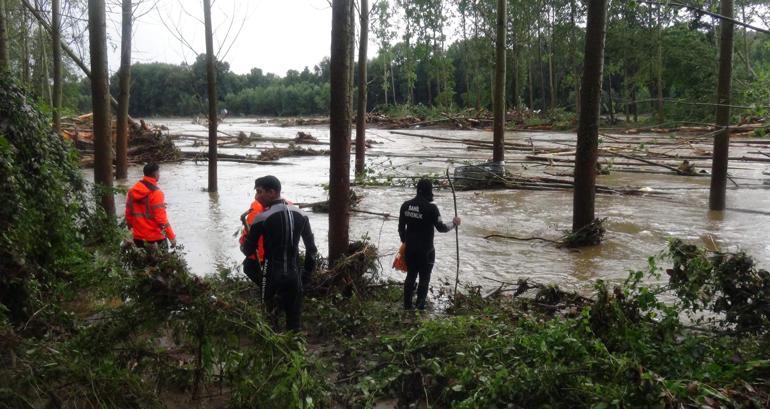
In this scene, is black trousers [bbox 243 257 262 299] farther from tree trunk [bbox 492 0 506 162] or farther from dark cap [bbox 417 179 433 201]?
tree trunk [bbox 492 0 506 162]

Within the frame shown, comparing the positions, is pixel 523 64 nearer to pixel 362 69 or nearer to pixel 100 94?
pixel 362 69

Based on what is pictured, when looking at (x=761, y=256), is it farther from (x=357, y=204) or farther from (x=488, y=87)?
(x=488, y=87)

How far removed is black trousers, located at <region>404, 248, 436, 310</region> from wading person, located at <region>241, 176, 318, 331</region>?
166 centimetres

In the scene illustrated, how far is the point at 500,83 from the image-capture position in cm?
1717

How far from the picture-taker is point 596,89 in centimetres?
1037

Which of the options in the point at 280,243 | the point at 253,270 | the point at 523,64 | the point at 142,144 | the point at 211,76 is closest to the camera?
the point at 280,243

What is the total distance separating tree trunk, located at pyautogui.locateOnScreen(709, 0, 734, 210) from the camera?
1212 cm

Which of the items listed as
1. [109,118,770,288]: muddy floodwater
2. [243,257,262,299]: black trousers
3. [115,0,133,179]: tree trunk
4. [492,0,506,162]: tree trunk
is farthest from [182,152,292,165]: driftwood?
[243,257,262,299]: black trousers

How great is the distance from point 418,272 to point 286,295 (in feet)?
6.42

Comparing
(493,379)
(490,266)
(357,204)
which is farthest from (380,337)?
(357,204)

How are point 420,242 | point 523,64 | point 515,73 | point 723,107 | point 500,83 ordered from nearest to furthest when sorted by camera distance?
1. point 420,242
2. point 723,107
3. point 500,83
4. point 515,73
5. point 523,64

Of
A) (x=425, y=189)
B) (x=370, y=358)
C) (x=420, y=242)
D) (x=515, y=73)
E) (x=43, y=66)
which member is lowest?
(x=370, y=358)

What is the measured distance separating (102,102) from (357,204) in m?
6.83

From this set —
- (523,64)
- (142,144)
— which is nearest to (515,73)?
(523,64)
